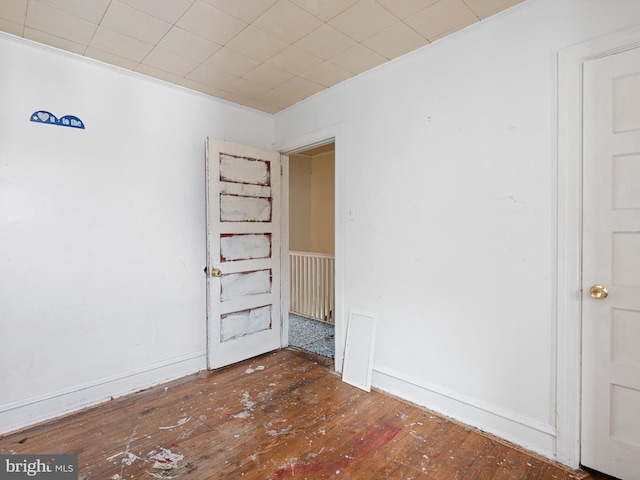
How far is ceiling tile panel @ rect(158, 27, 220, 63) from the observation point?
2.08m

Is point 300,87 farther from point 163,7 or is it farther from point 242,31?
point 163,7

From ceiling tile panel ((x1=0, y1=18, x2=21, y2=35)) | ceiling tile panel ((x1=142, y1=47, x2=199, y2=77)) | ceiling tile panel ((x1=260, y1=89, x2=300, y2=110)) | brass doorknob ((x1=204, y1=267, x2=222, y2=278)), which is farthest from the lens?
ceiling tile panel ((x1=260, y1=89, x2=300, y2=110))

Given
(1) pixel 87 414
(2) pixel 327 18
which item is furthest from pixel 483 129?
(1) pixel 87 414

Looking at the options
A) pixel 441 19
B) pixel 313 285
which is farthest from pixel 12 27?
pixel 313 285

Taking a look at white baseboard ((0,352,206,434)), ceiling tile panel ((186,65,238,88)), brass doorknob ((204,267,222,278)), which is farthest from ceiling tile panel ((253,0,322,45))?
white baseboard ((0,352,206,434))

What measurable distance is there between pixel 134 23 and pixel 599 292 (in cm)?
304

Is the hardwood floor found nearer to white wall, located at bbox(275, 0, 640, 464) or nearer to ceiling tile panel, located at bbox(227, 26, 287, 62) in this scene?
white wall, located at bbox(275, 0, 640, 464)

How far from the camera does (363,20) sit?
1.95m

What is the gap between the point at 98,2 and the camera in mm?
1772

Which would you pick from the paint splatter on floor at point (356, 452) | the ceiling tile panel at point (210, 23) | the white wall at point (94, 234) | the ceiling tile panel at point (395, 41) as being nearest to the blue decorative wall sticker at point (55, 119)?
the white wall at point (94, 234)

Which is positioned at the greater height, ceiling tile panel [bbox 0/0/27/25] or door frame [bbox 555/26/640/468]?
ceiling tile panel [bbox 0/0/27/25]

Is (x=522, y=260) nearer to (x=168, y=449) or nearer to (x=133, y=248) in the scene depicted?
(x=168, y=449)

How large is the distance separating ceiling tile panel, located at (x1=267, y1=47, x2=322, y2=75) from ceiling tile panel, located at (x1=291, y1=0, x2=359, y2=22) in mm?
405

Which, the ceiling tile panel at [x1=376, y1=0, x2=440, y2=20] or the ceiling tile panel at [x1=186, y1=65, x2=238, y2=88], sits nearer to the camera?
the ceiling tile panel at [x1=376, y1=0, x2=440, y2=20]
